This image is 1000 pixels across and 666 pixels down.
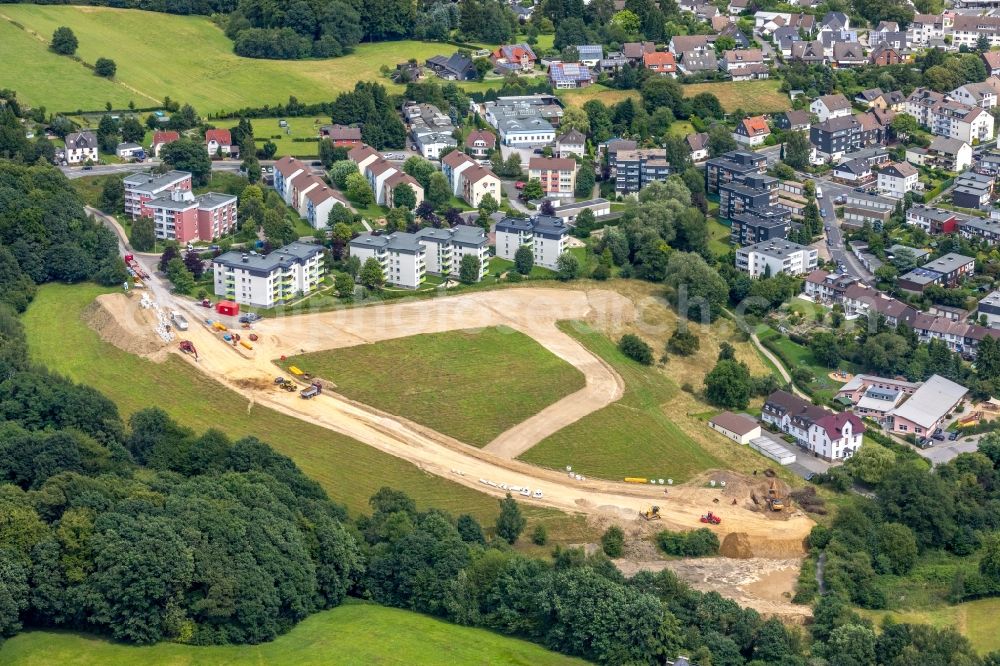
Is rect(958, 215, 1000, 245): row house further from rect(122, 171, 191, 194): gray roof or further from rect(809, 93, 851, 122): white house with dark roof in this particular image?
rect(122, 171, 191, 194): gray roof

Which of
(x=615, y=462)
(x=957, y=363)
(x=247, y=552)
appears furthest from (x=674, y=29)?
(x=247, y=552)

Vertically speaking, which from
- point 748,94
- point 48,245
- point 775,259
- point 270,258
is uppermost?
point 748,94

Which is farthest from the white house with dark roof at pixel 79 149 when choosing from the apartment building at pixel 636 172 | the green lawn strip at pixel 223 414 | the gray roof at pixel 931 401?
the gray roof at pixel 931 401

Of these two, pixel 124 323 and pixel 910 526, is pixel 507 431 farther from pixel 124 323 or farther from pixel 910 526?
pixel 124 323

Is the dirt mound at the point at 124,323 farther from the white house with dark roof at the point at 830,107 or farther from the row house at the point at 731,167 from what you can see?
the white house with dark roof at the point at 830,107

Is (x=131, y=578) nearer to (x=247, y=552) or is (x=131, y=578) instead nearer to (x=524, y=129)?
(x=247, y=552)

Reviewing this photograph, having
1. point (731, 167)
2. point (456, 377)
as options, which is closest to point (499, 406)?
point (456, 377)
